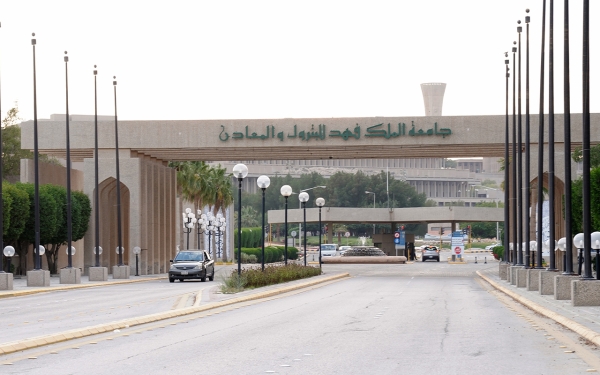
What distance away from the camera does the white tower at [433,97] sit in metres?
103

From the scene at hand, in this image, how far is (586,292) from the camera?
2362 centimetres

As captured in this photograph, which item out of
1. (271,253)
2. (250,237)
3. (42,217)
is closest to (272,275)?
(42,217)

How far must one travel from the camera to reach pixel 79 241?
210ft

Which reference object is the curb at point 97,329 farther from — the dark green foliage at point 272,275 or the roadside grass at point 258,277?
the dark green foliage at point 272,275

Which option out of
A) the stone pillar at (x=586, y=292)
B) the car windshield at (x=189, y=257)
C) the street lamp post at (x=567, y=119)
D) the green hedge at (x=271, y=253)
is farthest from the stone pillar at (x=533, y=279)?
the green hedge at (x=271, y=253)

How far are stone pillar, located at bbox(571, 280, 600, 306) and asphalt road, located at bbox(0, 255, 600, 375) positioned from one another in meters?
1.53

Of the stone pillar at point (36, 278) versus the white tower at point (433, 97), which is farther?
the white tower at point (433, 97)

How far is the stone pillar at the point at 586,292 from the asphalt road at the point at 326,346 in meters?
1.53

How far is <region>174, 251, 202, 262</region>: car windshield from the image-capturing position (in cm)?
4822

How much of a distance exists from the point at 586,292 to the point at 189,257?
27.8 meters

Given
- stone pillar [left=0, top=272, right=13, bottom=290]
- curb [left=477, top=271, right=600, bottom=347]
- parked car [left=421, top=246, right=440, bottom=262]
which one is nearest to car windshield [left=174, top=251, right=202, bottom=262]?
stone pillar [left=0, top=272, right=13, bottom=290]

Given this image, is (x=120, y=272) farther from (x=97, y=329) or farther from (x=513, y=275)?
(x=97, y=329)

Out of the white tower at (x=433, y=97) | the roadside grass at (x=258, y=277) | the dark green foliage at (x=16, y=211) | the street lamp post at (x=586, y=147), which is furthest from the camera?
the white tower at (x=433, y=97)

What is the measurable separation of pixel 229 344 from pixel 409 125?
1622 inches
